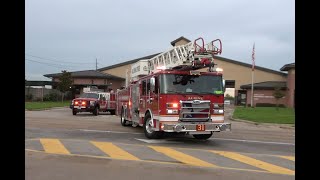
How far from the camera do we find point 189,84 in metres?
14.1

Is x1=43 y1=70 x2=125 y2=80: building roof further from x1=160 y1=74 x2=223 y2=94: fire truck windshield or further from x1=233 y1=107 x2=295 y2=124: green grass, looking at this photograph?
x1=160 y1=74 x2=223 y2=94: fire truck windshield

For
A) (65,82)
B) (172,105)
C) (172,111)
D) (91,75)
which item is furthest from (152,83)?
(91,75)

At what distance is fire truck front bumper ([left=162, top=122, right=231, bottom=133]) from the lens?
13.4 m

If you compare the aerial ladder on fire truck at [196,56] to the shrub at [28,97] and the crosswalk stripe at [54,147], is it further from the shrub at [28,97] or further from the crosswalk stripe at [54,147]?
the shrub at [28,97]

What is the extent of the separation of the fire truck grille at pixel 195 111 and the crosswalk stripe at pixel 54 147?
3.99 m

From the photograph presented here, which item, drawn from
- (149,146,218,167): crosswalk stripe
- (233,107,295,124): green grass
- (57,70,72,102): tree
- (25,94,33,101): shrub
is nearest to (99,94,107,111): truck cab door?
(233,107,295,124): green grass

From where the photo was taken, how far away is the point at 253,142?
50.9 feet

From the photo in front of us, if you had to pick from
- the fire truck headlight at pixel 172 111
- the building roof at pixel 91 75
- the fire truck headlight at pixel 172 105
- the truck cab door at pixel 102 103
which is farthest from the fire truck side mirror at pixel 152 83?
the building roof at pixel 91 75
